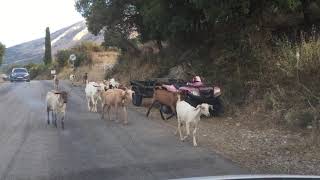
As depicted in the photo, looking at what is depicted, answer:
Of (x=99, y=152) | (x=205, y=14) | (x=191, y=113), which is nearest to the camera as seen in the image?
(x=99, y=152)

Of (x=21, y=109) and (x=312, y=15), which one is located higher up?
(x=312, y=15)

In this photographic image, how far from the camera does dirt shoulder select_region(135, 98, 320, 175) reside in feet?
37.3

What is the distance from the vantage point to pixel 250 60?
2056cm

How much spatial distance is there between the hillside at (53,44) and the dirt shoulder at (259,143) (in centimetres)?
9659

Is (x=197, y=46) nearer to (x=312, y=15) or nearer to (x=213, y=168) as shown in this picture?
(x=312, y=15)

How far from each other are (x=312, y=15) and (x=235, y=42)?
3.02 meters

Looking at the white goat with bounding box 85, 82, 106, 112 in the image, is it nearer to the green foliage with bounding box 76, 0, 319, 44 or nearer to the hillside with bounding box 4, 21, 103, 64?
the green foliage with bounding box 76, 0, 319, 44

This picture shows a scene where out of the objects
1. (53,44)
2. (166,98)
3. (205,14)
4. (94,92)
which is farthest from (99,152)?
(53,44)

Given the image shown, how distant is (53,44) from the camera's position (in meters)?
129

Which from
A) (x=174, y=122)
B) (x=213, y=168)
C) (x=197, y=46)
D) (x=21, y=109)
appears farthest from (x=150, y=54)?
(x=213, y=168)

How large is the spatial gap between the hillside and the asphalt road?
314 feet

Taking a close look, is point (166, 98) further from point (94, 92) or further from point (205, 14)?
point (94, 92)

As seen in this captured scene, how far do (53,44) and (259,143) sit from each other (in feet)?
387

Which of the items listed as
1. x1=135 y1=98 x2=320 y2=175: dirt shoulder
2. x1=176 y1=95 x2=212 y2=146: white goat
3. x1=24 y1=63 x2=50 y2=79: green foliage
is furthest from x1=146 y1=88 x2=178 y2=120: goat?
x1=24 y1=63 x2=50 y2=79: green foliage
